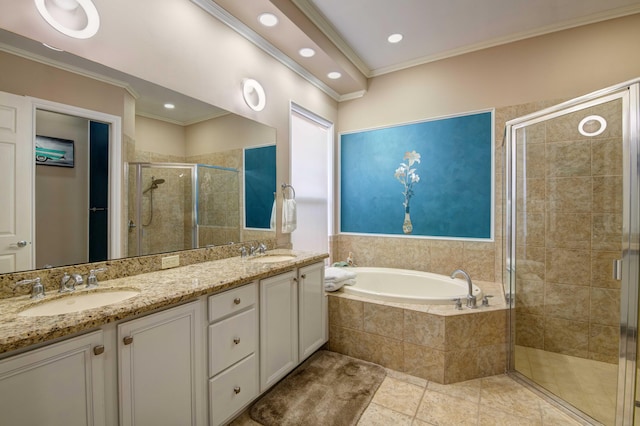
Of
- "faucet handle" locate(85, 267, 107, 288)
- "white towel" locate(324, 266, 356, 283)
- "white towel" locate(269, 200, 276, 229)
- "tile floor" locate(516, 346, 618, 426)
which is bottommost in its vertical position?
"tile floor" locate(516, 346, 618, 426)

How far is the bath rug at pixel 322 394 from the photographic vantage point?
1.78 metres

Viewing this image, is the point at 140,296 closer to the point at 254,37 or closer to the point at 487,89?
the point at 254,37

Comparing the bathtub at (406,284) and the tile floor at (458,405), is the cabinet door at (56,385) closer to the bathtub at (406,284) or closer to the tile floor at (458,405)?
the tile floor at (458,405)

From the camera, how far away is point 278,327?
1933mm

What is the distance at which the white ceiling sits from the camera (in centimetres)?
237

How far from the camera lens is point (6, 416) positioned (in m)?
0.84

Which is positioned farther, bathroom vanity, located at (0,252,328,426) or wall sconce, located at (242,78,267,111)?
wall sconce, located at (242,78,267,111)

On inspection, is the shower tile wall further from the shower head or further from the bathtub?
the shower head

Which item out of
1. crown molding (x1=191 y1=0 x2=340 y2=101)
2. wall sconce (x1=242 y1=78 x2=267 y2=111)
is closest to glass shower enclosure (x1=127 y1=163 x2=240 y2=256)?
wall sconce (x1=242 y1=78 x2=267 y2=111)

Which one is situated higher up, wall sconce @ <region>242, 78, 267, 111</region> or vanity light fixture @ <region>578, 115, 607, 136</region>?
wall sconce @ <region>242, 78, 267, 111</region>

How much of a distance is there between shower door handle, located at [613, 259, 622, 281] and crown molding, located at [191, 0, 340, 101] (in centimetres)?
289

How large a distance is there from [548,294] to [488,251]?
0.64m

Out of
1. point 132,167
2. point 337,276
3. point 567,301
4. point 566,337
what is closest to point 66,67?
point 132,167

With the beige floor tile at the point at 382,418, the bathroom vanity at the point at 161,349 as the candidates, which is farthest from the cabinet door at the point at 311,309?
the beige floor tile at the point at 382,418
